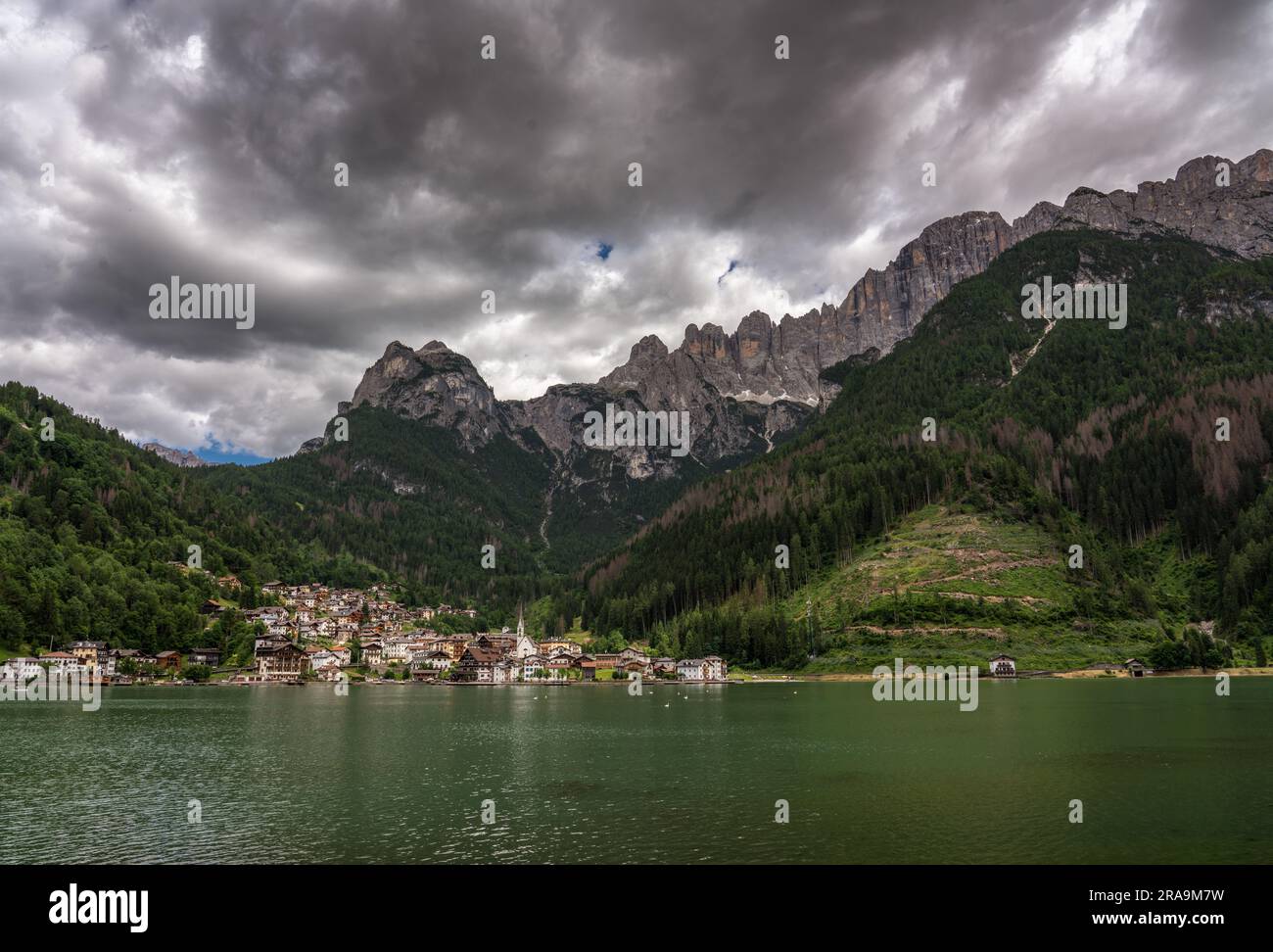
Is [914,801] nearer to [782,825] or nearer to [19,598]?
[782,825]

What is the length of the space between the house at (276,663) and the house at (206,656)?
911 centimetres

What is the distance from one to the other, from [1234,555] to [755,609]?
376 ft

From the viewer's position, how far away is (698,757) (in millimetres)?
62281

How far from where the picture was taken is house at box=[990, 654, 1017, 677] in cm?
15074

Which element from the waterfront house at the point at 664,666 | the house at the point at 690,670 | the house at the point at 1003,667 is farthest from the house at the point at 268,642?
the house at the point at 1003,667

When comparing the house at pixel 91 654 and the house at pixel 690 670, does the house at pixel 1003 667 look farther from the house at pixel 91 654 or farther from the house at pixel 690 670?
the house at pixel 91 654

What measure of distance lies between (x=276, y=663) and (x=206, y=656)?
1590 centimetres

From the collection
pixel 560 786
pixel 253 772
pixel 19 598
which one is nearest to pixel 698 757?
pixel 560 786

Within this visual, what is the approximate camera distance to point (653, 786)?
1956 inches

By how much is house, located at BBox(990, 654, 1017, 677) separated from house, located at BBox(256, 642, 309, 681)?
157225 millimetres

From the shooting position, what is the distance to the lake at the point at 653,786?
34.7 m

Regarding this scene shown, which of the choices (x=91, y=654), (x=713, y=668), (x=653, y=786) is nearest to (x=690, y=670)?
(x=713, y=668)

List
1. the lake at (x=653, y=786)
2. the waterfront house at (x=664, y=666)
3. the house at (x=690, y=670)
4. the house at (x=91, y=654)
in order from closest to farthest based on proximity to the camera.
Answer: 1. the lake at (x=653, y=786)
2. the house at (x=91, y=654)
3. the house at (x=690, y=670)
4. the waterfront house at (x=664, y=666)
